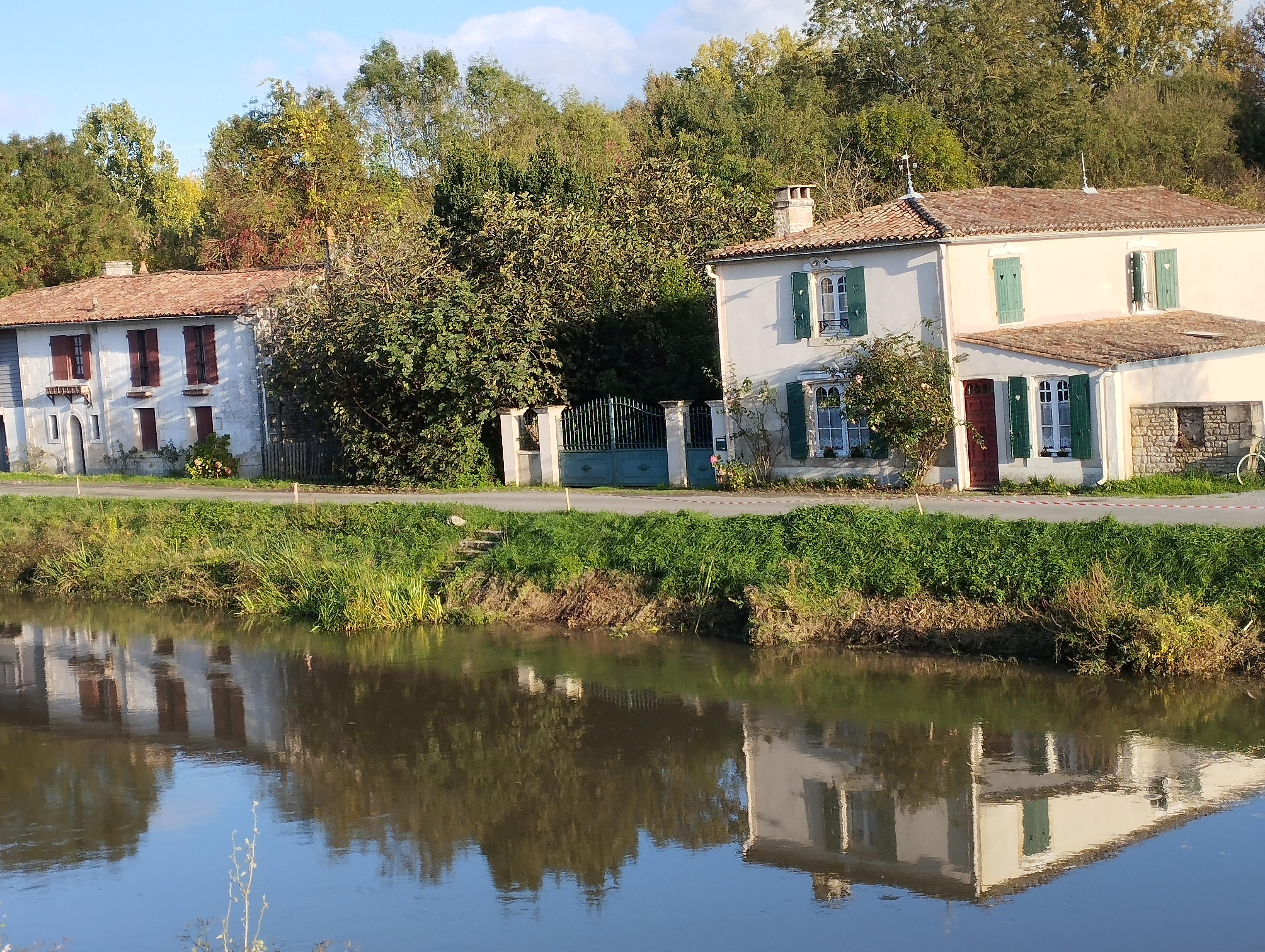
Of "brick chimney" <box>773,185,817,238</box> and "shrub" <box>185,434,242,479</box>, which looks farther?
"shrub" <box>185,434,242,479</box>

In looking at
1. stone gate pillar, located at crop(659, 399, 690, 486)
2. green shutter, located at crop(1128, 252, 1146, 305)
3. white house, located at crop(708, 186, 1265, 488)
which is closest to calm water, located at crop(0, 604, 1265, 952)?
white house, located at crop(708, 186, 1265, 488)

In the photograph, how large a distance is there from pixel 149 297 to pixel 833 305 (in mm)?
22124

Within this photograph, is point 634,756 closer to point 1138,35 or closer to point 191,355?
point 191,355

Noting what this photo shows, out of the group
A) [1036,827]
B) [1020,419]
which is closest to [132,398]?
[1020,419]

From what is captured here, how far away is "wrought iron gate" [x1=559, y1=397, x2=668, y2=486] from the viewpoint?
31375 millimetres

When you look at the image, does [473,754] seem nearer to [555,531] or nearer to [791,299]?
[555,531]

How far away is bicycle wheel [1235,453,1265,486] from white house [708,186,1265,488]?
19cm

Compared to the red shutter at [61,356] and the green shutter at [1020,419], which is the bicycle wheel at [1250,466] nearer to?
the green shutter at [1020,419]

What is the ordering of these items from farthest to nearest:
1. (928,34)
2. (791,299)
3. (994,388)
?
(928,34) < (791,299) < (994,388)

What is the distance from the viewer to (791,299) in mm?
29094

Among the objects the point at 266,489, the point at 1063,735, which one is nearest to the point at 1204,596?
the point at 1063,735

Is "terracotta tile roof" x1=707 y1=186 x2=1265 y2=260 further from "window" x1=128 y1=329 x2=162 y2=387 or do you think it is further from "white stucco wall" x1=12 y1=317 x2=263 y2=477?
"window" x1=128 y1=329 x2=162 y2=387

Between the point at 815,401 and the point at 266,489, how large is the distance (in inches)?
550

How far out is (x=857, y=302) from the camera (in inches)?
1110
